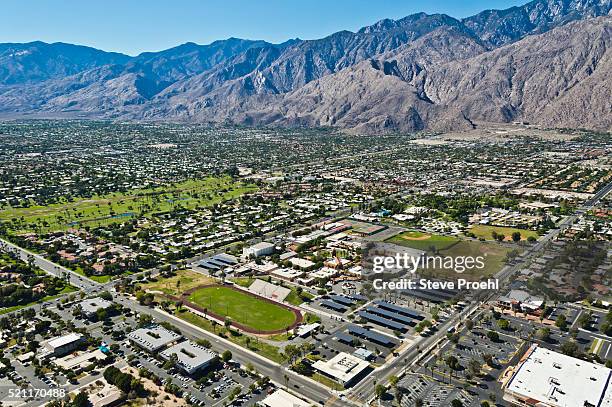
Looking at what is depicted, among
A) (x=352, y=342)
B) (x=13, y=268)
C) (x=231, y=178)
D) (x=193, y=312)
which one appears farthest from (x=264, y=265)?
(x=231, y=178)

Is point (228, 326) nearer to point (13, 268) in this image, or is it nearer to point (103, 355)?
point (103, 355)

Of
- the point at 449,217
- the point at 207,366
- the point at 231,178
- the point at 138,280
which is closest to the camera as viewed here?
the point at 207,366

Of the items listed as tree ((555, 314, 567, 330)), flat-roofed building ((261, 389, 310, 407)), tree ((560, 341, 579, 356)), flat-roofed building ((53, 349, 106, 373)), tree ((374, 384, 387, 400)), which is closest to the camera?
flat-roofed building ((261, 389, 310, 407))

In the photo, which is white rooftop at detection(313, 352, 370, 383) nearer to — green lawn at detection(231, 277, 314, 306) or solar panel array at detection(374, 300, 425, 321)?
solar panel array at detection(374, 300, 425, 321)

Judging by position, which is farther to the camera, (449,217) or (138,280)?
(449,217)

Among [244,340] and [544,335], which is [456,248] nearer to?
[544,335]

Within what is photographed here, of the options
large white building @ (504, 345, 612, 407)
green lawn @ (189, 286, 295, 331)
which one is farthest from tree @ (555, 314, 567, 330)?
green lawn @ (189, 286, 295, 331)
